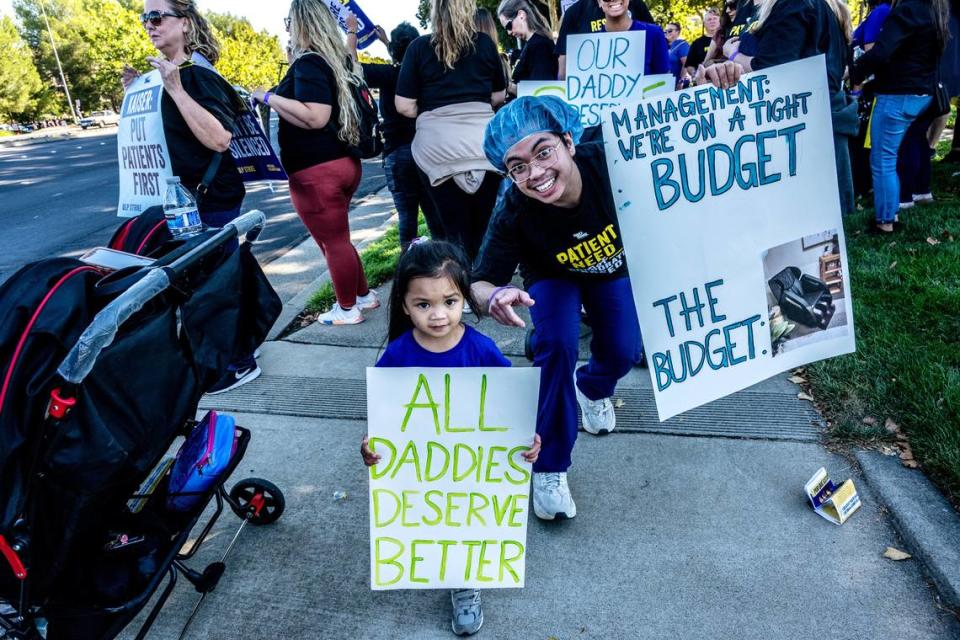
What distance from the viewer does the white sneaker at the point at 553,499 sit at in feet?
7.75

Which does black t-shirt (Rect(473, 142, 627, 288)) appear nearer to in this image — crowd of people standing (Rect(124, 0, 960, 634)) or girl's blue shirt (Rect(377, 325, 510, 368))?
crowd of people standing (Rect(124, 0, 960, 634))

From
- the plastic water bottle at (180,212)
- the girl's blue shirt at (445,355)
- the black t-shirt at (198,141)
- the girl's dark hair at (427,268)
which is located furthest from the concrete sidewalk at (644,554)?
the black t-shirt at (198,141)

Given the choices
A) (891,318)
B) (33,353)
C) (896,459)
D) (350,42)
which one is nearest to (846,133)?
(891,318)

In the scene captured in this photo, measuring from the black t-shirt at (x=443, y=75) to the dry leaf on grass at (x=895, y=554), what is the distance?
294 centimetres

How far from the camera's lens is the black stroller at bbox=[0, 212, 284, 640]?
4.65ft

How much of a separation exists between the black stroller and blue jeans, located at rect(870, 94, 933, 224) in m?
4.82

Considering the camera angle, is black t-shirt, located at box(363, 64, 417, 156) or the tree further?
the tree

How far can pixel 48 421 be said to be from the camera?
141 centimetres

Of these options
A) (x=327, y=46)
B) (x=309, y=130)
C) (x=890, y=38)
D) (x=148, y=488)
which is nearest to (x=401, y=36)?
(x=327, y=46)

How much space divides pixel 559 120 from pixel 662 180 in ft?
A: 1.47

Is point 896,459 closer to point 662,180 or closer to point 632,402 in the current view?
point 632,402

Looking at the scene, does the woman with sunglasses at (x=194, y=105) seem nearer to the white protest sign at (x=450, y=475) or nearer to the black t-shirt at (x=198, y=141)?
the black t-shirt at (x=198, y=141)

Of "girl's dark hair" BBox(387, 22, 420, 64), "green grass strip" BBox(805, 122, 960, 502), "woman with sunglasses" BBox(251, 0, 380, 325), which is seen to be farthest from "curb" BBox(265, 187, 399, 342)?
"green grass strip" BBox(805, 122, 960, 502)

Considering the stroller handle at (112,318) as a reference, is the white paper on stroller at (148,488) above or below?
below
